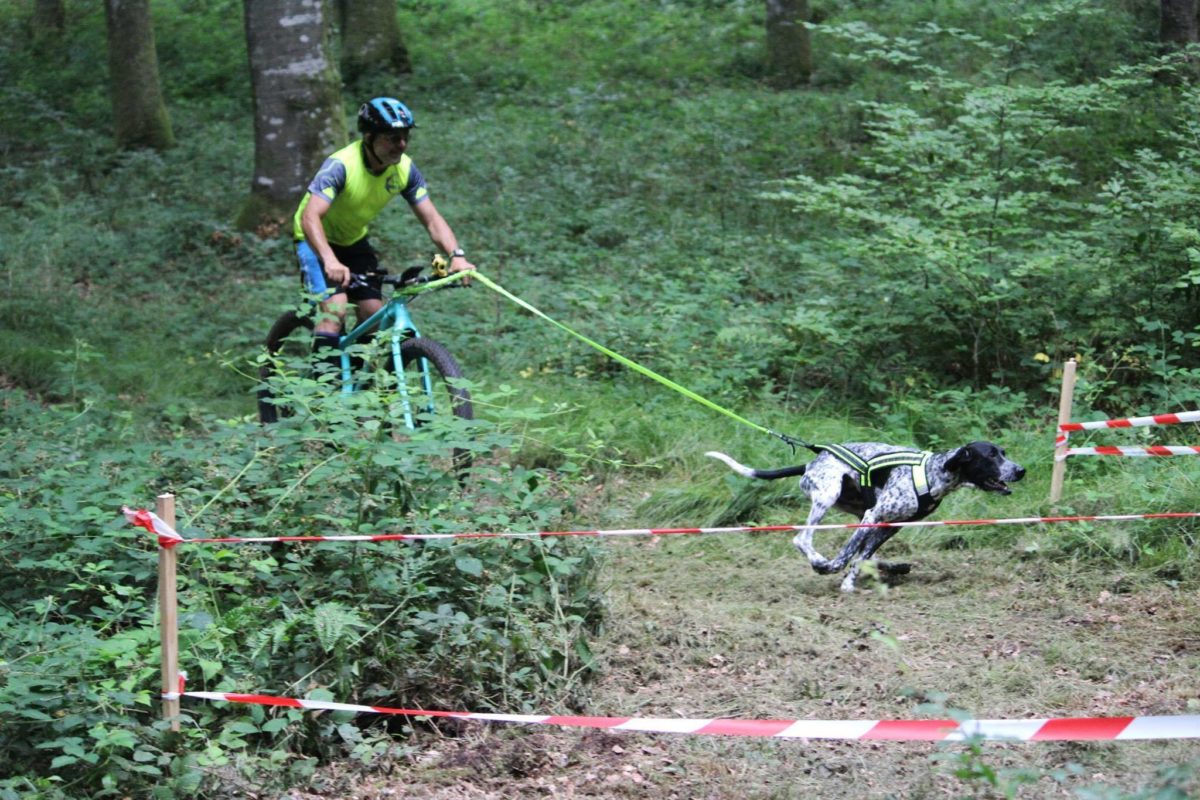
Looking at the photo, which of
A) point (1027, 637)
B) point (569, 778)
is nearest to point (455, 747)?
point (569, 778)

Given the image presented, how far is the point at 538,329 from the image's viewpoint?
32.1 feet

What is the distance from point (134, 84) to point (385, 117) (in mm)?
10915

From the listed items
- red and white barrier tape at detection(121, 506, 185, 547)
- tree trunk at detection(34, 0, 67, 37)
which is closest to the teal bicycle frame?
red and white barrier tape at detection(121, 506, 185, 547)

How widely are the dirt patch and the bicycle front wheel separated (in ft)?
3.56

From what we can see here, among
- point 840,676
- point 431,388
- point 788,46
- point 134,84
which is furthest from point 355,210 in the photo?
point 788,46

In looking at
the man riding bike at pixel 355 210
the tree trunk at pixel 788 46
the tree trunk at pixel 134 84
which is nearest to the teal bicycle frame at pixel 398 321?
the man riding bike at pixel 355 210

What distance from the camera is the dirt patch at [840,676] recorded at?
3936 mm

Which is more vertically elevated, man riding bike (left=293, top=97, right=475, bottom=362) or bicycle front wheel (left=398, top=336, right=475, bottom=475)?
man riding bike (left=293, top=97, right=475, bottom=362)

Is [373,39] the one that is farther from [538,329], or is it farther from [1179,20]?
[1179,20]

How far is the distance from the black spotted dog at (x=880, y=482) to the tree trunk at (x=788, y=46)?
41.6ft

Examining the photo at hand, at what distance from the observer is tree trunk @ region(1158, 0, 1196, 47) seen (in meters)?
13.4

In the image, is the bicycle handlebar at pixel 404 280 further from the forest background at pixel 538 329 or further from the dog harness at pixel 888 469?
the dog harness at pixel 888 469

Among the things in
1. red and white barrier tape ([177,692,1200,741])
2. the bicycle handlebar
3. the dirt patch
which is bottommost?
the dirt patch

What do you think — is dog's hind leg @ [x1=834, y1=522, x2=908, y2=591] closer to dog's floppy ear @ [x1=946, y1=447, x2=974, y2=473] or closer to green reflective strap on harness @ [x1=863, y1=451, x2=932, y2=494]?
green reflective strap on harness @ [x1=863, y1=451, x2=932, y2=494]
